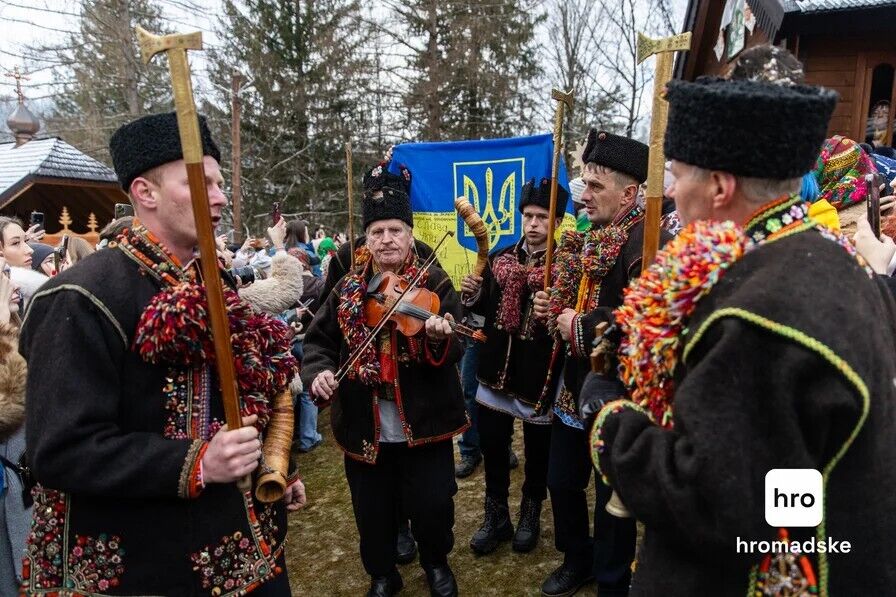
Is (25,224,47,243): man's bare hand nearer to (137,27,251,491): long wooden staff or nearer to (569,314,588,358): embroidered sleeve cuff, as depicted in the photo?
(137,27,251,491): long wooden staff

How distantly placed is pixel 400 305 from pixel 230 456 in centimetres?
150

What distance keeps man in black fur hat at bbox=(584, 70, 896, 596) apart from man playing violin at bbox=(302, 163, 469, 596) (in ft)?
5.28

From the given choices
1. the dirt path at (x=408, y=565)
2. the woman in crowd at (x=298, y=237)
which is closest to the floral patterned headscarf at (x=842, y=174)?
the dirt path at (x=408, y=565)

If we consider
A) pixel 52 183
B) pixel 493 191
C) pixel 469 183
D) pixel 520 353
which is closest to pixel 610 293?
pixel 520 353

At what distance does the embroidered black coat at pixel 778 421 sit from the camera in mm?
1129

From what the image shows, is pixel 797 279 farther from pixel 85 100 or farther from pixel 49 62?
pixel 85 100

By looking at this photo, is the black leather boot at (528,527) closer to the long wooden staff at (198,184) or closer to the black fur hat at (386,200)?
the black fur hat at (386,200)

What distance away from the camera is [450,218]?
5758 millimetres

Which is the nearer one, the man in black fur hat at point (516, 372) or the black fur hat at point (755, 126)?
the black fur hat at point (755, 126)

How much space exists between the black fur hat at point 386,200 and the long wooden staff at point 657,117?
64.2 inches

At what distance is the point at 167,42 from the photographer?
1370 mm

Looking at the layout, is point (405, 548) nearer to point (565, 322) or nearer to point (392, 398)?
point (392, 398)

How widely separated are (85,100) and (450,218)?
58.4 feet

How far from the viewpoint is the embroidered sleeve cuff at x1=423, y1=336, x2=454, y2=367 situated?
9.76 ft
